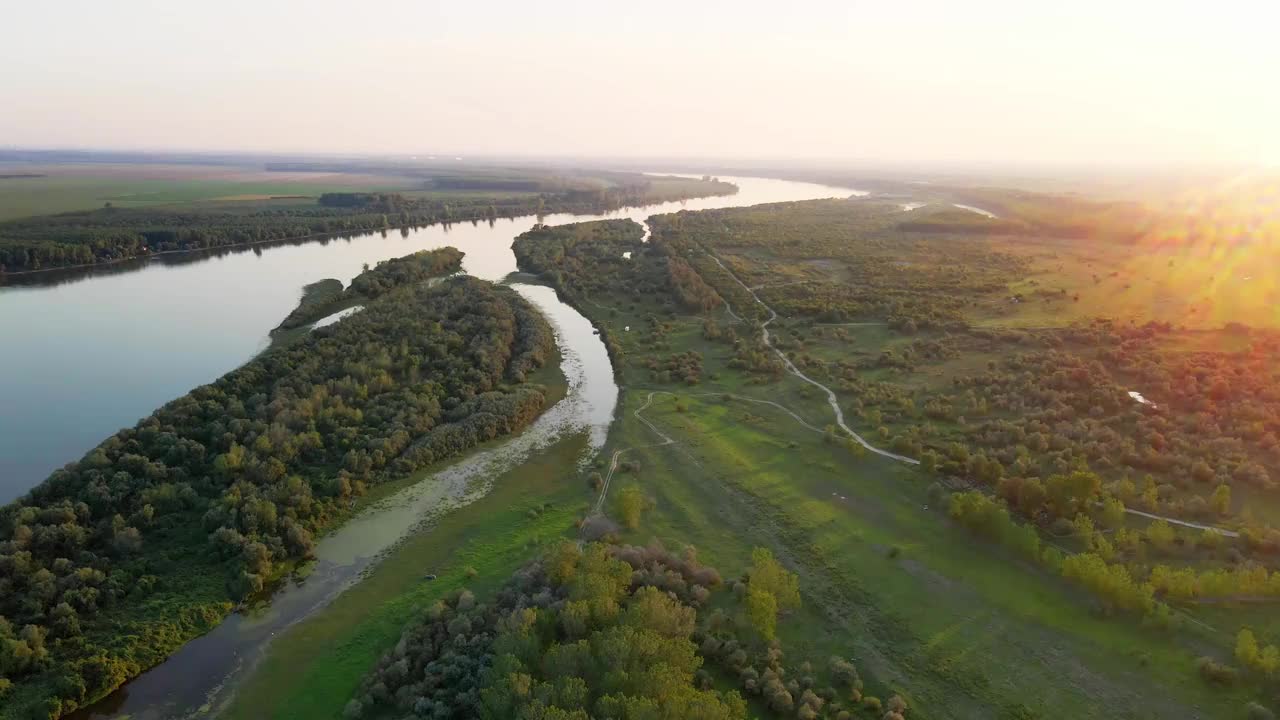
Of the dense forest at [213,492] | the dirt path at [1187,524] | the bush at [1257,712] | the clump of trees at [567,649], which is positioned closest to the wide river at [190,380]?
the dense forest at [213,492]

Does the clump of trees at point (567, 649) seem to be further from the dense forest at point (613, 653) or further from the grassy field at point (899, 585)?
the grassy field at point (899, 585)

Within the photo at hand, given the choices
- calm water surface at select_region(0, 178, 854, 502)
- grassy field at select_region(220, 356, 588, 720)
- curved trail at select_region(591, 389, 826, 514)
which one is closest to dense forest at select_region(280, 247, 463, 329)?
calm water surface at select_region(0, 178, 854, 502)

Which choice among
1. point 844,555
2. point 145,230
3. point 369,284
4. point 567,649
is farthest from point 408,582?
point 145,230

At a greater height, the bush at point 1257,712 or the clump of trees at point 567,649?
the clump of trees at point 567,649

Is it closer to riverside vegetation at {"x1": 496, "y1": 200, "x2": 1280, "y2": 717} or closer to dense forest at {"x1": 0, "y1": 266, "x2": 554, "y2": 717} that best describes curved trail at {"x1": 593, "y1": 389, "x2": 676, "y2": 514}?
riverside vegetation at {"x1": 496, "y1": 200, "x2": 1280, "y2": 717}

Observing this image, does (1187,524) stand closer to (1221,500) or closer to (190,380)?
(1221,500)

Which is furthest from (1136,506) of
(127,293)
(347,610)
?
(127,293)
